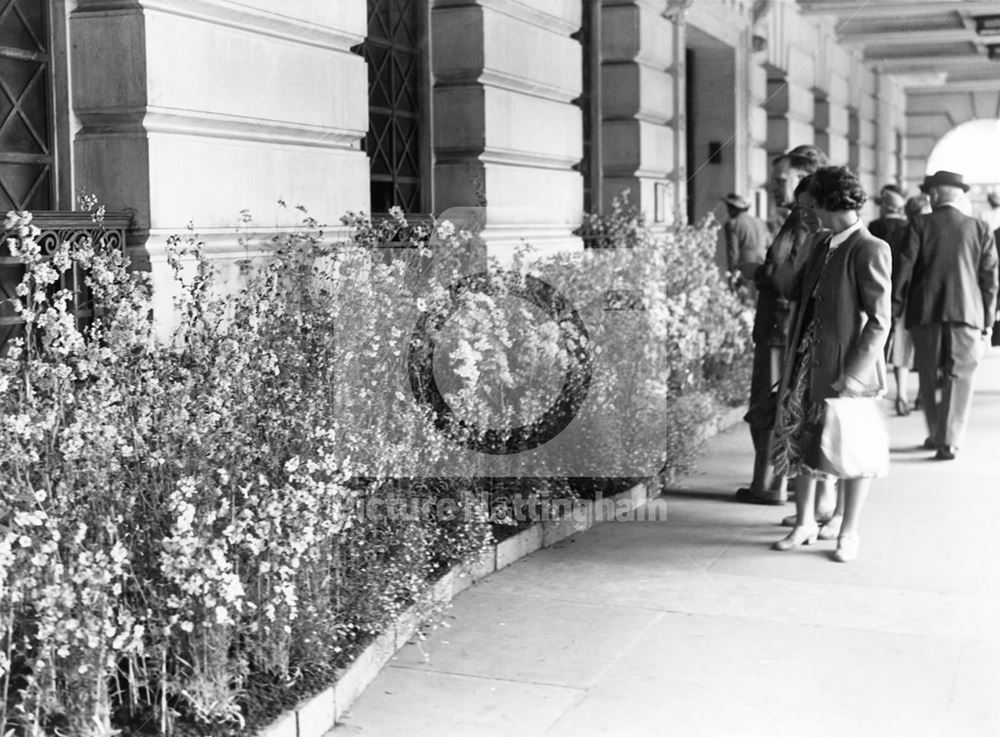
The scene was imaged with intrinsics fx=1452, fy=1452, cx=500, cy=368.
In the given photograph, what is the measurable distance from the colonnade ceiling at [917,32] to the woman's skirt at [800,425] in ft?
42.2

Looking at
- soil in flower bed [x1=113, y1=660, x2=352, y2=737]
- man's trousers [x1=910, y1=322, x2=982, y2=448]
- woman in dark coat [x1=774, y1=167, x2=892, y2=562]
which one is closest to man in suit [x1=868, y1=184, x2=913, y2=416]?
man's trousers [x1=910, y1=322, x2=982, y2=448]

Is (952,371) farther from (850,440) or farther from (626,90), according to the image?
(626,90)

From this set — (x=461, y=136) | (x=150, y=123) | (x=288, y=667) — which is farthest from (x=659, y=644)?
(x=461, y=136)

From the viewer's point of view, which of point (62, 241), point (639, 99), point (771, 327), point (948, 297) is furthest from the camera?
point (639, 99)

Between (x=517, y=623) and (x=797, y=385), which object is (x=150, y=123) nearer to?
(x=517, y=623)

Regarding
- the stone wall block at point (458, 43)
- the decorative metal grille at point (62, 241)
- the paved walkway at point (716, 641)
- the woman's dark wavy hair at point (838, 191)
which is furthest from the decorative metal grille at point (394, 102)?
the woman's dark wavy hair at point (838, 191)

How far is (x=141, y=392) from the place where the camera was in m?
5.08

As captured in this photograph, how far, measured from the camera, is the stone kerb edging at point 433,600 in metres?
4.55

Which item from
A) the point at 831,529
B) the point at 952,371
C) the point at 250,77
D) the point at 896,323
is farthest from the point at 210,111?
the point at 896,323

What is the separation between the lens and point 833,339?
22.4ft

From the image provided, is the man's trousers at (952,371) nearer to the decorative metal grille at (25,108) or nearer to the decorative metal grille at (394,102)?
the decorative metal grille at (394,102)

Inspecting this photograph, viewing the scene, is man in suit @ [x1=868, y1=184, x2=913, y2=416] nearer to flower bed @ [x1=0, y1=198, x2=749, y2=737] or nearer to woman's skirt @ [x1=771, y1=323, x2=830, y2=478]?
woman's skirt @ [x1=771, y1=323, x2=830, y2=478]

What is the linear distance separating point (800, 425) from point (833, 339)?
0.50 meters

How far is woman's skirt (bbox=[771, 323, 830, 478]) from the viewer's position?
22.7 feet
